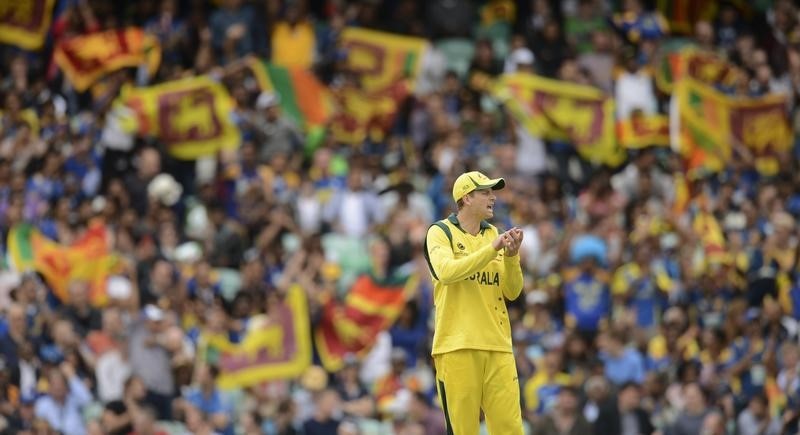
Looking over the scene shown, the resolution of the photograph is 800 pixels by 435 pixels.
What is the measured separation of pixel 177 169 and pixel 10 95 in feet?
7.71

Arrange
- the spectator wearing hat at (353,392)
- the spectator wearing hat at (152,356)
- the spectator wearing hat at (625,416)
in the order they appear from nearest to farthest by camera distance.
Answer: the spectator wearing hat at (625,416) < the spectator wearing hat at (353,392) < the spectator wearing hat at (152,356)

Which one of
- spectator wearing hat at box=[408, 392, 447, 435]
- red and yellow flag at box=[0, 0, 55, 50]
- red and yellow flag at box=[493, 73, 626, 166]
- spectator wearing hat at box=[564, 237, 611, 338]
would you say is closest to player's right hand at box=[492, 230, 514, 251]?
spectator wearing hat at box=[408, 392, 447, 435]

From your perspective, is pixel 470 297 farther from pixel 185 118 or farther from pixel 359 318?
pixel 185 118

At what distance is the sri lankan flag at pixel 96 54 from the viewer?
2556 cm

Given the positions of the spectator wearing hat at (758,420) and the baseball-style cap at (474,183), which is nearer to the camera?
the baseball-style cap at (474,183)

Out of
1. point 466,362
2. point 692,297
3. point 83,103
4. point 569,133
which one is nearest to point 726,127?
point 569,133

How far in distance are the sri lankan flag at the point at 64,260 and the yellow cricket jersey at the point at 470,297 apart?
8838 mm

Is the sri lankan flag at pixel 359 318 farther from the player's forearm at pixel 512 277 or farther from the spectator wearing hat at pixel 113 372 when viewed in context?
the player's forearm at pixel 512 277

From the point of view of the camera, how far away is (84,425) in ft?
66.2

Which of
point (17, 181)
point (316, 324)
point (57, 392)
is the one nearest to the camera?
point (57, 392)

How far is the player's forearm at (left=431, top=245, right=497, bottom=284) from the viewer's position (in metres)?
13.0

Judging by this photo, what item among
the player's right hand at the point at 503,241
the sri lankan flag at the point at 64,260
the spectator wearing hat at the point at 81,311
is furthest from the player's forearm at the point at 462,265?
the sri lankan flag at the point at 64,260

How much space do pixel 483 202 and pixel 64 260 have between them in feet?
31.6

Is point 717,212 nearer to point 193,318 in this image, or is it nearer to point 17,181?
point 193,318
